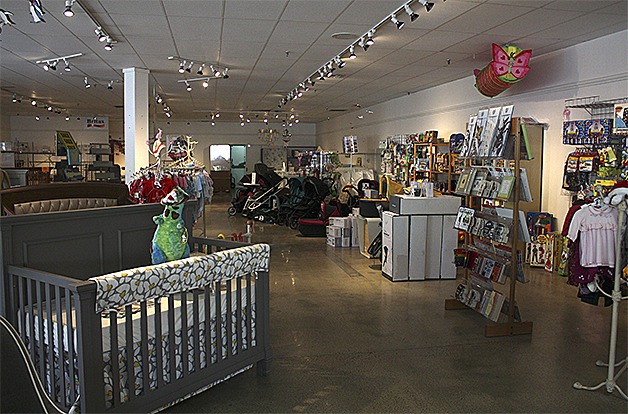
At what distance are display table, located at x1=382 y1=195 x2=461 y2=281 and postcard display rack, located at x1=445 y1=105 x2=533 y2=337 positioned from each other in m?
1.31

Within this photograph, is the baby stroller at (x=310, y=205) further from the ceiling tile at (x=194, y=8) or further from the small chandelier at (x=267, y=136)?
the small chandelier at (x=267, y=136)

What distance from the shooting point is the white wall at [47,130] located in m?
20.0

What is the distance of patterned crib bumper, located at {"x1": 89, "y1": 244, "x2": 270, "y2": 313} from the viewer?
2785mm

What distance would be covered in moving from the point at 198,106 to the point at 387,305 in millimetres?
12187

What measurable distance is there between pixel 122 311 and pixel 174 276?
45 centimetres

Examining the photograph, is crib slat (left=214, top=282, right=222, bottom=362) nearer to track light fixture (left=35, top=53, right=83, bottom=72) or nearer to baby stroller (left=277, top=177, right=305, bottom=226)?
track light fixture (left=35, top=53, right=83, bottom=72)

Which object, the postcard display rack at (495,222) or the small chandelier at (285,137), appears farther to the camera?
the small chandelier at (285,137)

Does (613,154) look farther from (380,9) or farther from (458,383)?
(458,383)

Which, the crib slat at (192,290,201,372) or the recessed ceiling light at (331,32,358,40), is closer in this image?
the crib slat at (192,290,201,372)

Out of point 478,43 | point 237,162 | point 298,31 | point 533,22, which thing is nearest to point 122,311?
point 298,31

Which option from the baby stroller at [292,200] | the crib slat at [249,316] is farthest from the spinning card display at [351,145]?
the crib slat at [249,316]

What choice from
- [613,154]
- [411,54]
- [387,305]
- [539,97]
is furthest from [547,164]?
[387,305]

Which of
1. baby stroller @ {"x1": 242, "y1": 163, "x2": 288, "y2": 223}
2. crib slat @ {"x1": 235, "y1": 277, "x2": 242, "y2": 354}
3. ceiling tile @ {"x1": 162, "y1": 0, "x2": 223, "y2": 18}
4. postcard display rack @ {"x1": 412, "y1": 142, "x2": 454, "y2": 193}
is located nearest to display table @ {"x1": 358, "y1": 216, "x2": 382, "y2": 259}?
postcard display rack @ {"x1": 412, "y1": 142, "x2": 454, "y2": 193}

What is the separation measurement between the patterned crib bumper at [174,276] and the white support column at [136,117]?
6.23 m
